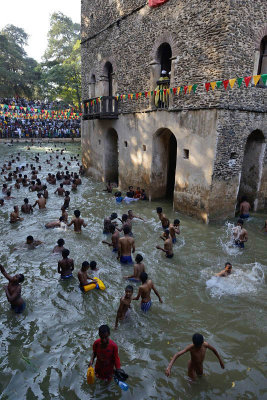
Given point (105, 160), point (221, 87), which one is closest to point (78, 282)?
point (221, 87)

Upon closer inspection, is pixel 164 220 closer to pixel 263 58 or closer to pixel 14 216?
pixel 14 216

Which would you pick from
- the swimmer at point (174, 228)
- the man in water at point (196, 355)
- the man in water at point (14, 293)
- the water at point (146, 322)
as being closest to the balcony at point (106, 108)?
the water at point (146, 322)

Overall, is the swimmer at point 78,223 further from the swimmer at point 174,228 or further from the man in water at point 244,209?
the man in water at point 244,209

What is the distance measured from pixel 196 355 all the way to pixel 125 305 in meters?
1.68

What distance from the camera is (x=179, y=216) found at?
11.9m

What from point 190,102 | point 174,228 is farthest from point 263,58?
point 174,228

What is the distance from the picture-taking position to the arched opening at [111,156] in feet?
56.9

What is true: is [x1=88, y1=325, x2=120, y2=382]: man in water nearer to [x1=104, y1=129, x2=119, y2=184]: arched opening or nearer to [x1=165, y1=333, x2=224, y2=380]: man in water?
[x1=165, y1=333, x2=224, y2=380]: man in water

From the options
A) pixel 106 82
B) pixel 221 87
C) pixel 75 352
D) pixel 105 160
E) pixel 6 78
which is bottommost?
pixel 75 352

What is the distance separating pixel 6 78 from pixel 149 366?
45938mm

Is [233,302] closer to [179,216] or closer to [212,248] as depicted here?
[212,248]

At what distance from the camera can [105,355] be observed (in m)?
4.18

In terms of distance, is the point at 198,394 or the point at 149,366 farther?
the point at 149,366

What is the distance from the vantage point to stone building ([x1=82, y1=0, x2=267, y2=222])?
9.62 m
